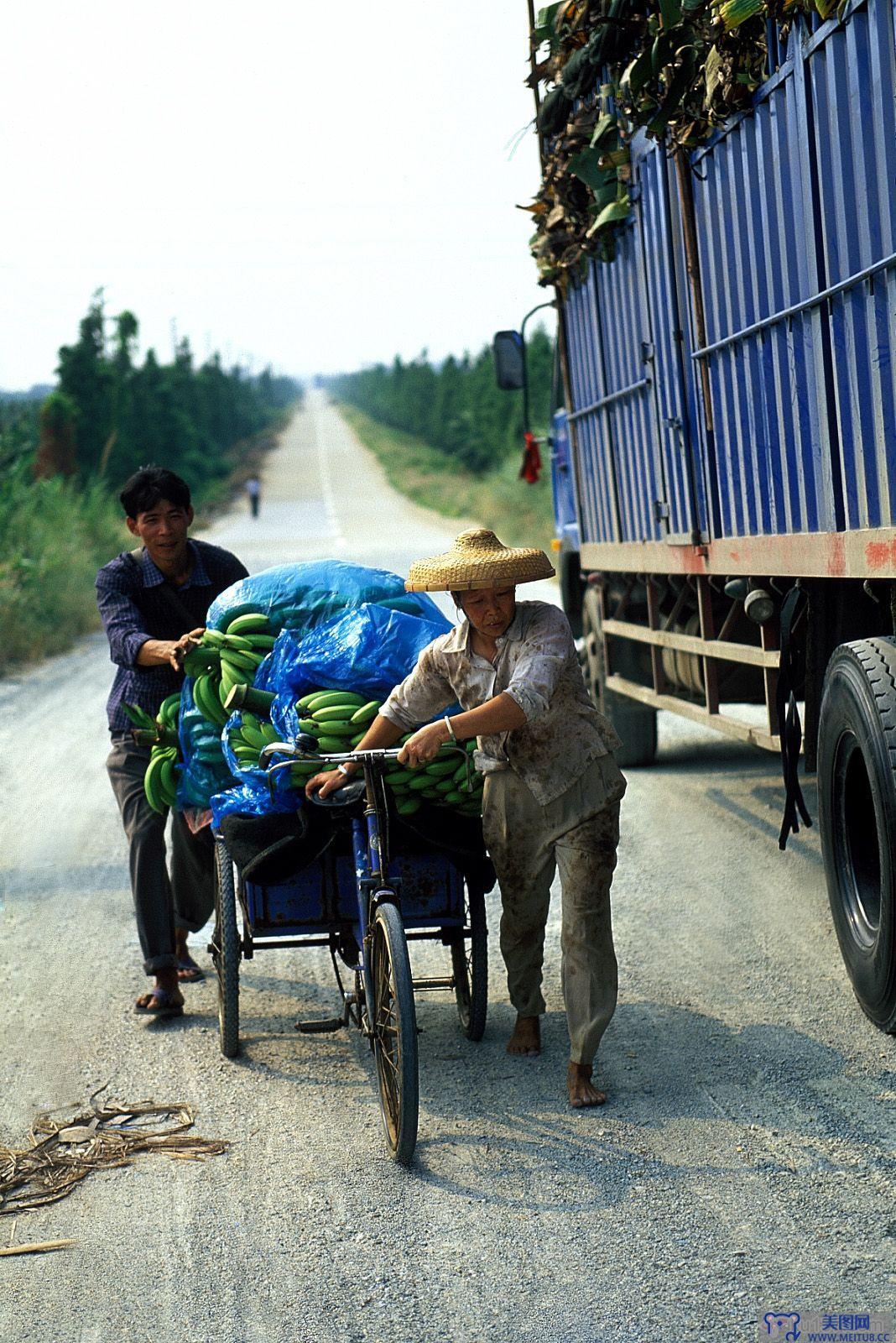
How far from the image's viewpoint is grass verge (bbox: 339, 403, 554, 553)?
38.7m

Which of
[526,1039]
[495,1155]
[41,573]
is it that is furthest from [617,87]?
[41,573]

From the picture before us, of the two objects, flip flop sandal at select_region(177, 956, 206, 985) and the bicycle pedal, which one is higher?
the bicycle pedal

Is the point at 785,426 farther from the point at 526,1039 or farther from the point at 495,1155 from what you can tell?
the point at 495,1155

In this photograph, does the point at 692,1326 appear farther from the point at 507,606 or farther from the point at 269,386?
the point at 269,386

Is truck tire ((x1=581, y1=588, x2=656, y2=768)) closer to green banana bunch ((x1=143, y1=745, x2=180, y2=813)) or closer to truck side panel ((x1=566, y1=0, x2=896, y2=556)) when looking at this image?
truck side panel ((x1=566, y1=0, x2=896, y2=556))

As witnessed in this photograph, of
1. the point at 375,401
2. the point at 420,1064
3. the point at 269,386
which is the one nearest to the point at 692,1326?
the point at 420,1064

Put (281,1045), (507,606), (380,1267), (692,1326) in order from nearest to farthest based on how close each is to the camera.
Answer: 1. (692,1326)
2. (380,1267)
3. (507,606)
4. (281,1045)

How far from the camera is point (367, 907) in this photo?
4.57 m

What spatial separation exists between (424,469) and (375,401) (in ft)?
201

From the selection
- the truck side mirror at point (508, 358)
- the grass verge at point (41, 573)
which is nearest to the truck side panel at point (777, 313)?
the truck side mirror at point (508, 358)

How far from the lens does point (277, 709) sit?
4930mm

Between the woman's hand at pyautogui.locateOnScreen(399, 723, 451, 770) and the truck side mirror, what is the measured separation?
6.65m

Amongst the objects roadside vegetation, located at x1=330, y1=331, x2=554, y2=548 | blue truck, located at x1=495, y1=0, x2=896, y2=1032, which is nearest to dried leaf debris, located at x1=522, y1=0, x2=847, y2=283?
blue truck, located at x1=495, y1=0, x2=896, y2=1032

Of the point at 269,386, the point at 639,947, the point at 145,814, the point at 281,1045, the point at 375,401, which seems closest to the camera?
the point at 281,1045
